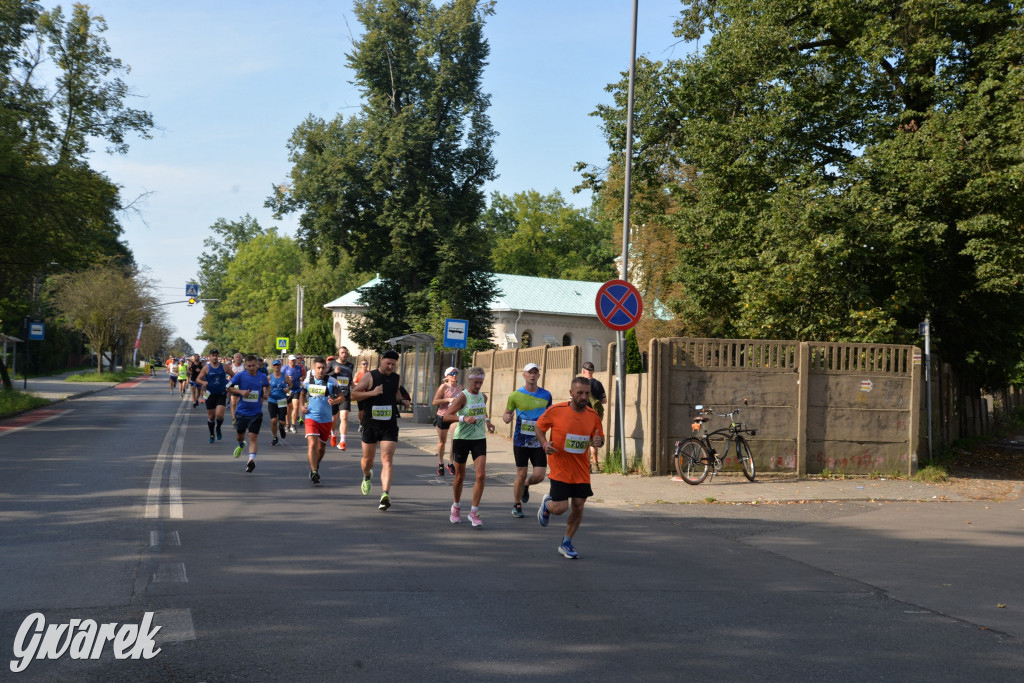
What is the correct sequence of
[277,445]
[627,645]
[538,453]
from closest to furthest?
1. [627,645]
2. [538,453]
3. [277,445]

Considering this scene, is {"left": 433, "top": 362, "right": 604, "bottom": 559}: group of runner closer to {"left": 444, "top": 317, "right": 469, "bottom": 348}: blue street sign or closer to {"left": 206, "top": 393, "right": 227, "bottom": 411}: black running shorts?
{"left": 206, "top": 393, "right": 227, "bottom": 411}: black running shorts

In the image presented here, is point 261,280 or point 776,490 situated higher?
point 261,280

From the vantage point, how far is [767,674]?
5.31m

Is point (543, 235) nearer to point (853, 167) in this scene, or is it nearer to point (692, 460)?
point (853, 167)

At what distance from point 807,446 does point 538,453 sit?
22.3 feet

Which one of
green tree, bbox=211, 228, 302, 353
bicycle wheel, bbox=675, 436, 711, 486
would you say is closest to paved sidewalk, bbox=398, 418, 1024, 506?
bicycle wheel, bbox=675, 436, 711, 486

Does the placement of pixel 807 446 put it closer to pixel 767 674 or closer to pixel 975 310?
pixel 975 310

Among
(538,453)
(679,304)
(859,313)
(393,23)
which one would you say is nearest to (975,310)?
(859,313)

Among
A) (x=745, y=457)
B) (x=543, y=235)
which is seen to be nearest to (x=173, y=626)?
(x=745, y=457)

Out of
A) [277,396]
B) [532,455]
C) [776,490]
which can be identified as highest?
[277,396]

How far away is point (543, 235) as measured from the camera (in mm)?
93438

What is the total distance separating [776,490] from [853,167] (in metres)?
7.54

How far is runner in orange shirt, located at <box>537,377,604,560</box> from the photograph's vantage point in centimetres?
888

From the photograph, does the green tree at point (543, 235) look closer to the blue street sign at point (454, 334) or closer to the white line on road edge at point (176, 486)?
the blue street sign at point (454, 334)
